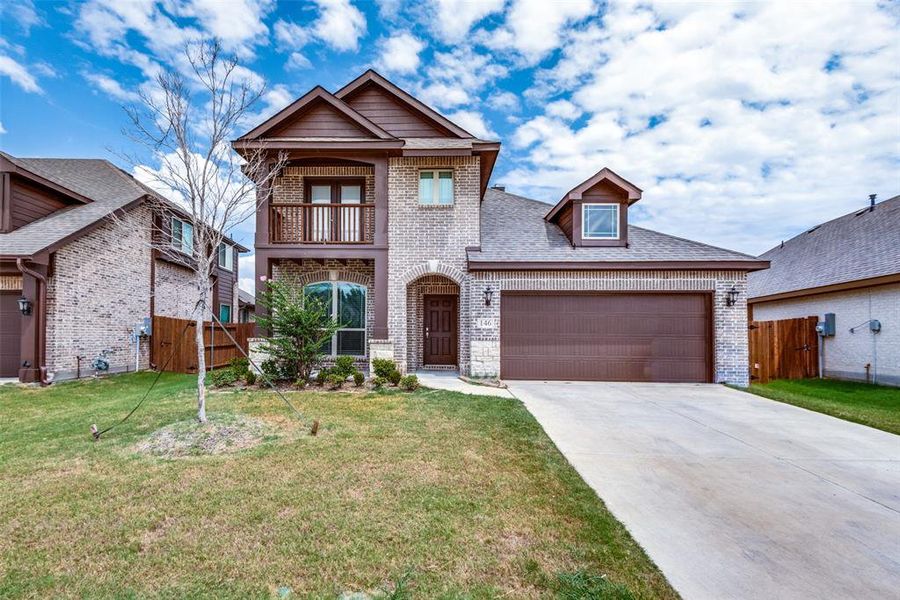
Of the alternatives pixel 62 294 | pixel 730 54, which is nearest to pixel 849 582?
pixel 730 54

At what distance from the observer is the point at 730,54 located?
8.34 m

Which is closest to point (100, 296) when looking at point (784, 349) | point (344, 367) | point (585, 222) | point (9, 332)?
point (9, 332)

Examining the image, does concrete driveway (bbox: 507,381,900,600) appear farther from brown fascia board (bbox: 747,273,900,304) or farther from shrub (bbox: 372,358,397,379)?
brown fascia board (bbox: 747,273,900,304)

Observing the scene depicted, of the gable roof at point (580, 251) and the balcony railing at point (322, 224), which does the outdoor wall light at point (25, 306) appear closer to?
the balcony railing at point (322, 224)

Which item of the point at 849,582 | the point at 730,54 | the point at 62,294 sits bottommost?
the point at 849,582

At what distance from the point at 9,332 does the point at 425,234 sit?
426 inches

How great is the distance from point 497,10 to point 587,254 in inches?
253

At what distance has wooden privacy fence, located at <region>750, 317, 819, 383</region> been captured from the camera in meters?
11.3

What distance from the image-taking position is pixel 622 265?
9.93 meters

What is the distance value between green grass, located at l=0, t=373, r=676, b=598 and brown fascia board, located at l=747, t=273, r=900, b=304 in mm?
11198

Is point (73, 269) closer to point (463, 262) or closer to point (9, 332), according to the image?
point (9, 332)

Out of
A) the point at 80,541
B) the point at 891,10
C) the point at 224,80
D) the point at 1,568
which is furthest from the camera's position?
the point at 891,10

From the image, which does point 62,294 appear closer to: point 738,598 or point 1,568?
point 1,568

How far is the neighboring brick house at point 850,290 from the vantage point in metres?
10.4
